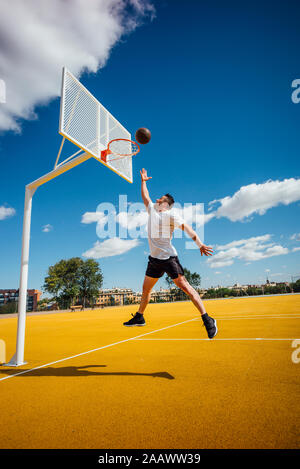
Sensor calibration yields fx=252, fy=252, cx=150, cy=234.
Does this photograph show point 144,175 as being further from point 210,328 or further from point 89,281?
point 89,281

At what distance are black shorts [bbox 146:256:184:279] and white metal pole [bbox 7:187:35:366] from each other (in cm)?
202

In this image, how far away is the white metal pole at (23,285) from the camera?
12.8 ft

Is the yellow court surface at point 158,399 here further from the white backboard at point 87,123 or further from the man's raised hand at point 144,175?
the white backboard at point 87,123

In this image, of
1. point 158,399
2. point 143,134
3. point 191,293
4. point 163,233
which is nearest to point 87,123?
point 143,134

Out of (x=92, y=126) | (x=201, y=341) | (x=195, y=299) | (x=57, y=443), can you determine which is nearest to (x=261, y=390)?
(x=195, y=299)

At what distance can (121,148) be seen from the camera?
6164mm

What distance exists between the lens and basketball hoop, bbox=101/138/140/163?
5.86 metres

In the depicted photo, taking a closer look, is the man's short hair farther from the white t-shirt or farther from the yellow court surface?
the yellow court surface

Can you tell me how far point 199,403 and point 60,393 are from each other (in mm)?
1404

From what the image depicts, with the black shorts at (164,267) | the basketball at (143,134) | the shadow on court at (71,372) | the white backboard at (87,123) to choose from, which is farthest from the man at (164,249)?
the basketball at (143,134)

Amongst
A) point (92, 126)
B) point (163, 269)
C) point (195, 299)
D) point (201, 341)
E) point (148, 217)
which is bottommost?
point (201, 341)

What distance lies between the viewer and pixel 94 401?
2299mm
